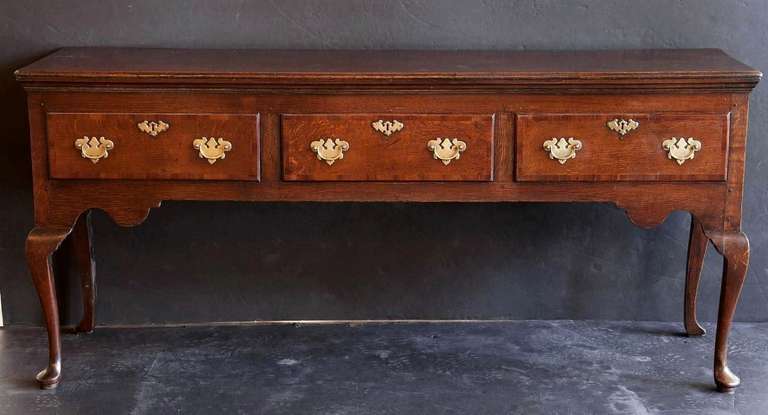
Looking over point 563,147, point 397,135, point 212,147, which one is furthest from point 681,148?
point 212,147

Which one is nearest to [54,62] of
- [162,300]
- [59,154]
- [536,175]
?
[59,154]

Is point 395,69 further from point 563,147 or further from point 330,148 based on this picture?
point 563,147

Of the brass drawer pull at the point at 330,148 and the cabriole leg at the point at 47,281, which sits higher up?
the brass drawer pull at the point at 330,148

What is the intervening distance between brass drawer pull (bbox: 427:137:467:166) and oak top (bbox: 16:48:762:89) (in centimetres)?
16

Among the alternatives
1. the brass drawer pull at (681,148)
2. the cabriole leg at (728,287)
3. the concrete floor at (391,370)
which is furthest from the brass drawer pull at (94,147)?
the cabriole leg at (728,287)

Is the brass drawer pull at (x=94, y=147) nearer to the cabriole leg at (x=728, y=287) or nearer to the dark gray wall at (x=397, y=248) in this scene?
the dark gray wall at (x=397, y=248)

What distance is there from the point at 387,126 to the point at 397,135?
4 cm

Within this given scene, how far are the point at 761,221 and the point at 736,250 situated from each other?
640 mm

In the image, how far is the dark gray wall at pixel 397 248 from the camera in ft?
11.7

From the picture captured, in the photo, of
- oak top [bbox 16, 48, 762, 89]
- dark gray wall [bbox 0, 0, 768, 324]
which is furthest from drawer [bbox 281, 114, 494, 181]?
dark gray wall [bbox 0, 0, 768, 324]

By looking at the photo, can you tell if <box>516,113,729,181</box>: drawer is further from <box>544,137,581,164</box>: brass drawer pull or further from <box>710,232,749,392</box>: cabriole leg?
<box>710,232,749,392</box>: cabriole leg

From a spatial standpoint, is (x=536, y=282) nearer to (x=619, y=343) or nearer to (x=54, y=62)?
(x=619, y=343)

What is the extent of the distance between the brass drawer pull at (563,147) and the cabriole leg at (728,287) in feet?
1.57

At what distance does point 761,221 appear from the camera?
3729mm
